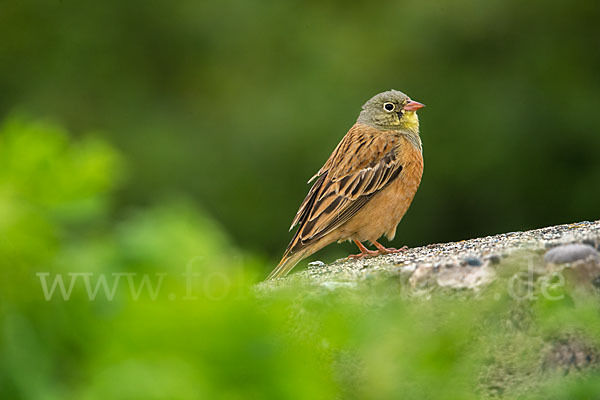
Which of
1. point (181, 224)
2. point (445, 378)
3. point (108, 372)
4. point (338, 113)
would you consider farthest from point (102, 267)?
point (338, 113)

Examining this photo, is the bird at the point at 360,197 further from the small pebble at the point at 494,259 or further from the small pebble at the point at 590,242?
the small pebble at the point at 494,259

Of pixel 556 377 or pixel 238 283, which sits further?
pixel 556 377

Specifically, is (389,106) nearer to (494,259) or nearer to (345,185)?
(345,185)

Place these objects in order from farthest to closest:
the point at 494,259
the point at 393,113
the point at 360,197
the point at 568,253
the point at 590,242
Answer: the point at 393,113, the point at 360,197, the point at 590,242, the point at 494,259, the point at 568,253

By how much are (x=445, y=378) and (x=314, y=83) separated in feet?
31.0

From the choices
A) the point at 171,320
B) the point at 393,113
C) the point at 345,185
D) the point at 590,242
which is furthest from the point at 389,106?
the point at 171,320

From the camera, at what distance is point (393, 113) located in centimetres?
652

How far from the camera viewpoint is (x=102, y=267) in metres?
1.19

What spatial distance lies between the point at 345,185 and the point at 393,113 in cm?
93

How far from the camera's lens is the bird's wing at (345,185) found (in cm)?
570

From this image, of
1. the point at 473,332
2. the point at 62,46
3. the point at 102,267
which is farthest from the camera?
the point at 62,46

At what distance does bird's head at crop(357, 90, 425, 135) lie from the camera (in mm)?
6465

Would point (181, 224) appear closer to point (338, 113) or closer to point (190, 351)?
point (190, 351)

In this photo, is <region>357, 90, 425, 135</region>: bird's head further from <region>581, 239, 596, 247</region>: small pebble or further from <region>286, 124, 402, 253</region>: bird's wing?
<region>581, 239, 596, 247</region>: small pebble
